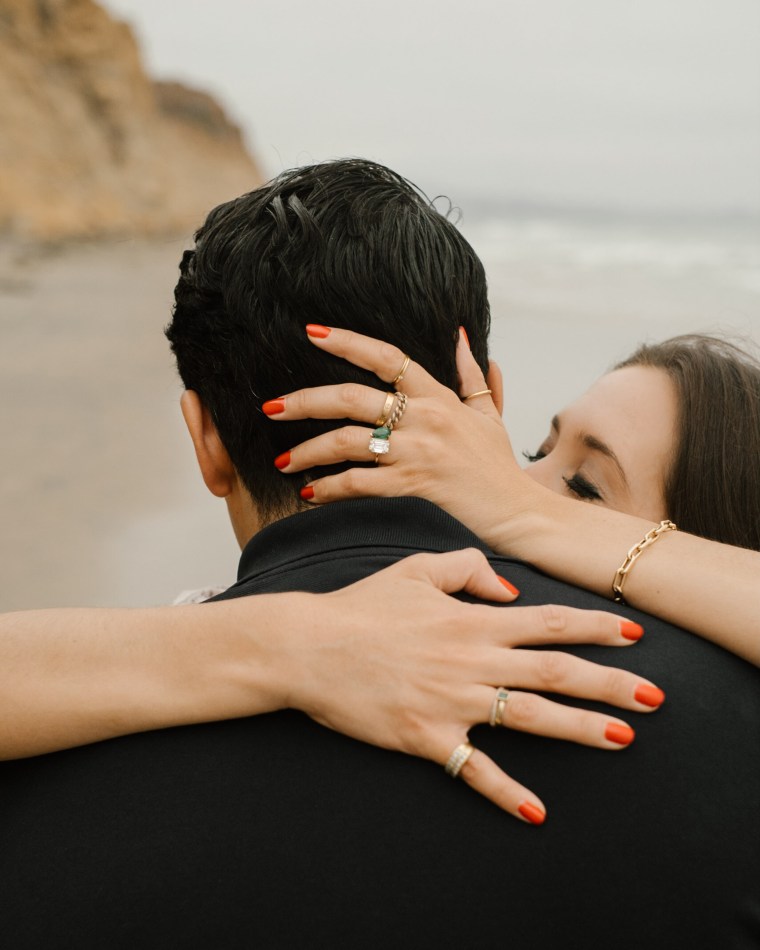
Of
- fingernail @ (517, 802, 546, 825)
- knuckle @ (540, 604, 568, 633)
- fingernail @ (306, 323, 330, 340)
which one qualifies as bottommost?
fingernail @ (517, 802, 546, 825)

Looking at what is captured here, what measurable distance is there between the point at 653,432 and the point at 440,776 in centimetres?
143

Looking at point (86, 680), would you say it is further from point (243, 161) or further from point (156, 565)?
point (243, 161)

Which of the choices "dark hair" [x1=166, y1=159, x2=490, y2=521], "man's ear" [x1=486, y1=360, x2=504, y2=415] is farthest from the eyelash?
"dark hair" [x1=166, y1=159, x2=490, y2=521]

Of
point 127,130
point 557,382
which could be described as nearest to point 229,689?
point 557,382

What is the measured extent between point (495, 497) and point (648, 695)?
0.65m

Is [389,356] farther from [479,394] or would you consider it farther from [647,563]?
[647,563]

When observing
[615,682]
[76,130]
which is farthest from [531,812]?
[76,130]

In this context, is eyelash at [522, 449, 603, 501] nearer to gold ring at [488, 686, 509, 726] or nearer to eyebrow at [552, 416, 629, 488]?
eyebrow at [552, 416, 629, 488]

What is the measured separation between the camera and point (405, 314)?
192cm

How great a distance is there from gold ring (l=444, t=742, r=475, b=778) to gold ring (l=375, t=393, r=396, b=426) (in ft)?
2.34

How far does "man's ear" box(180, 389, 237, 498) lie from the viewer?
2.05 m

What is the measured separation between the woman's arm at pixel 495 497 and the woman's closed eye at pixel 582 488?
0.48 metres

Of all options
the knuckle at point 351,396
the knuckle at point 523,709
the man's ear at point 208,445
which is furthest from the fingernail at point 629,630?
the man's ear at point 208,445

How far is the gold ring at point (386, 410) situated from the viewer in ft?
6.14
